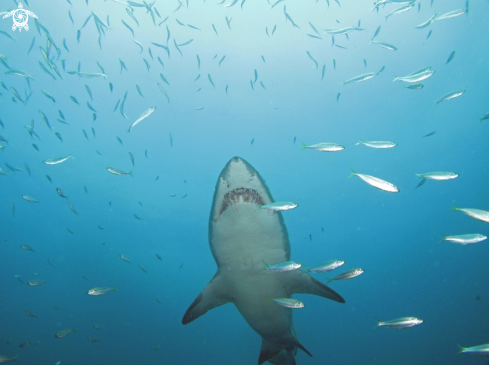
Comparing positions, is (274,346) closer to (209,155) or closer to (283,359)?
(283,359)

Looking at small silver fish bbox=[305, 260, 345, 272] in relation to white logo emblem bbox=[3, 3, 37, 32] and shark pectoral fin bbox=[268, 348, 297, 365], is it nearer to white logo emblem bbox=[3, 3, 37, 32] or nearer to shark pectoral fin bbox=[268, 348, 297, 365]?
shark pectoral fin bbox=[268, 348, 297, 365]

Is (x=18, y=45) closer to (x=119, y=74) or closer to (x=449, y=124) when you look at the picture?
(x=119, y=74)

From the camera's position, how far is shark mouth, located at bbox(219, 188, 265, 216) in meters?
3.33

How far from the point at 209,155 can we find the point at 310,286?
16.6 meters

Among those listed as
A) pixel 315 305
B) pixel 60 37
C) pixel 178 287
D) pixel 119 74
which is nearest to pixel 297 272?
pixel 119 74

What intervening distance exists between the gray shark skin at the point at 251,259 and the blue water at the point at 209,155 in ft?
29.5

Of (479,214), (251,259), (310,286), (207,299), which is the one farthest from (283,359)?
(479,214)

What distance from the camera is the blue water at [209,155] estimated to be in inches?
529

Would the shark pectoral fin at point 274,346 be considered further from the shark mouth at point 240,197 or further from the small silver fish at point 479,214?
the small silver fish at point 479,214

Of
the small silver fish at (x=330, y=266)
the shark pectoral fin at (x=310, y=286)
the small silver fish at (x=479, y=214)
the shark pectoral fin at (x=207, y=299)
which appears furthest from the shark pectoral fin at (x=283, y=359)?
the small silver fish at (x=479, y=214)

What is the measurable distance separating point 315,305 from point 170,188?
3660 centimetres

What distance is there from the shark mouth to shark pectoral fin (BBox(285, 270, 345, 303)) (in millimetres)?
2033

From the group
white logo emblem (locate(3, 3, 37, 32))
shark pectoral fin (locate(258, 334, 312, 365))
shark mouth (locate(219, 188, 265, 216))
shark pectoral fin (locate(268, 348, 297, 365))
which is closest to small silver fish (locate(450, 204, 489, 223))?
shark mouth (locate(219, 188, 265, 216))

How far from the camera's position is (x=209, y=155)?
66.1 ft
